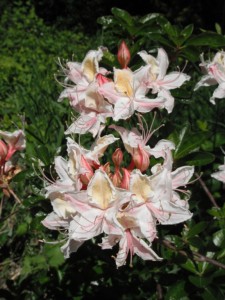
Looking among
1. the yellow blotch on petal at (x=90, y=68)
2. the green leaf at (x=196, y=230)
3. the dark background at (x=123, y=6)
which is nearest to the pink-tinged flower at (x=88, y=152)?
the yellow blotch on petal at (x=90, y=68)

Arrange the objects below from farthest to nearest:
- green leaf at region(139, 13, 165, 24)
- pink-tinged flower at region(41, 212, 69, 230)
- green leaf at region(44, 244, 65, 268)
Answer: green leaf at region(44, 244, 65, 268)
green leaf at region(139, 13, 165, 24)
pink-tinged flower at region(41, 212, 69, 230)

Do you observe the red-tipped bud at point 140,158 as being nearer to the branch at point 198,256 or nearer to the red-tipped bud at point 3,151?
the branch at point 198,256

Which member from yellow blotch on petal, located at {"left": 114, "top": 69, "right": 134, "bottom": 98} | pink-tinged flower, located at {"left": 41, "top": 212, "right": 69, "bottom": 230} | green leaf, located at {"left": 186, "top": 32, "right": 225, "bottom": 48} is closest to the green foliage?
green leaf, located at {"left": 186, "top": 32, "right": 225, "bottom": 48}

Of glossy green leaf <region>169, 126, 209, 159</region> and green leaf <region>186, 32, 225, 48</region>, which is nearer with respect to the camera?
glossy green leaf <region>169, 126, 209, 159</region>

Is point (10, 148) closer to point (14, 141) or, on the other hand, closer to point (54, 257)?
point (14, 141)

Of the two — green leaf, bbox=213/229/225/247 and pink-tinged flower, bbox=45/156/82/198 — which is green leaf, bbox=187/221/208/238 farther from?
pink-tinged flower, bbox=45/156/82/198

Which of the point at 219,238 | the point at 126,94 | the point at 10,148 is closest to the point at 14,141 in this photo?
the point at 10,148

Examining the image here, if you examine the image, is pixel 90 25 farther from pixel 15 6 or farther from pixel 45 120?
pixel 45 120
